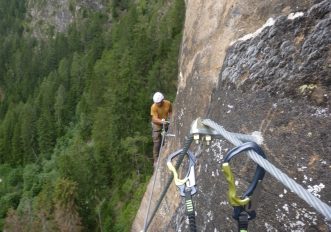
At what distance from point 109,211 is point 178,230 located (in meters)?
30.7

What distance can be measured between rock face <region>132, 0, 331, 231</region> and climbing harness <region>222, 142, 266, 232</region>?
3.10ft

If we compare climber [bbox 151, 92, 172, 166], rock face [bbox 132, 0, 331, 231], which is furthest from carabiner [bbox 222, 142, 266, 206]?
climber [bbox 151, 92, 172, 166]

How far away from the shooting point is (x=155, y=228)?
561 centimetres

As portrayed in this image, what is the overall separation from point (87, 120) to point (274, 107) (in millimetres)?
49058

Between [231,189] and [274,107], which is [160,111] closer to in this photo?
[274,107]

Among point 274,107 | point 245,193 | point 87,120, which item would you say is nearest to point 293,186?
point 245,193

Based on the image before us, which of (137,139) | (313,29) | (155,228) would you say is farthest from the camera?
(137,139)

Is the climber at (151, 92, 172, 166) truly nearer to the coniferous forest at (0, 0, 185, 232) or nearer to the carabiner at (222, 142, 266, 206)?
the carabiner at (222, 142, 266, 206)

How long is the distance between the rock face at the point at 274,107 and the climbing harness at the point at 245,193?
3.10 ft

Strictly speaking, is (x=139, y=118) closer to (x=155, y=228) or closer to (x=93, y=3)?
(x=155, y=228)

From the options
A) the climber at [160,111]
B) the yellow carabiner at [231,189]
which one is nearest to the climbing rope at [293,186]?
the yellow carabiner at [231,189]

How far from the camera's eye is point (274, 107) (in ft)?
12.1

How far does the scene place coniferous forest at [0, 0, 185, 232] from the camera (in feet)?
110

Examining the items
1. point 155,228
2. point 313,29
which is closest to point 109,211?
point 155,228
